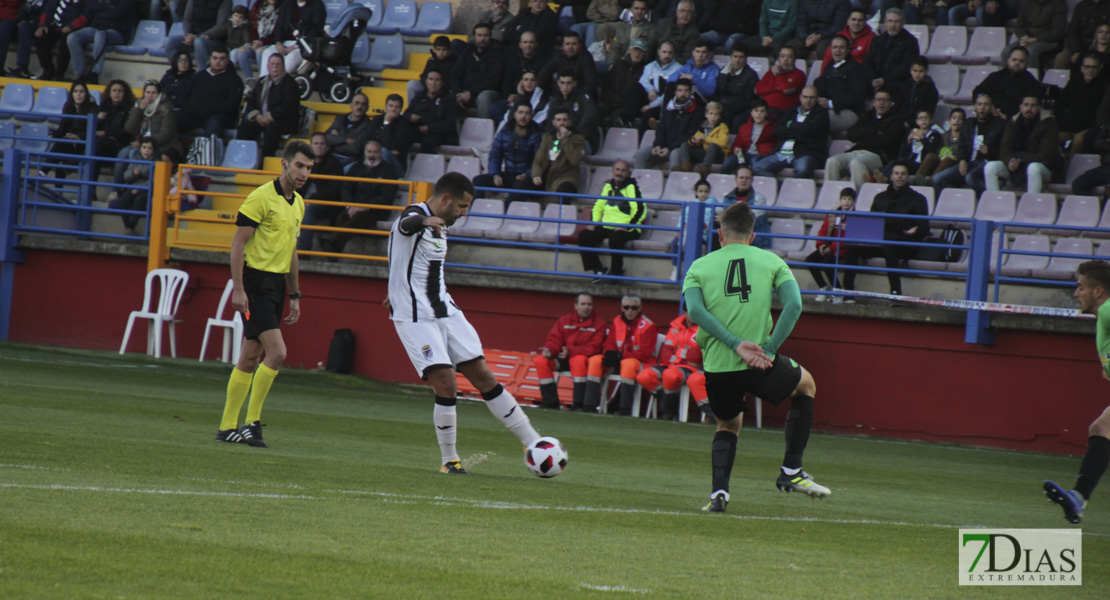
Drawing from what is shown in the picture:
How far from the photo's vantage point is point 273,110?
19719 mm

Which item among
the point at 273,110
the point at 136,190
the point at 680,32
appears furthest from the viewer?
the point at 273,110

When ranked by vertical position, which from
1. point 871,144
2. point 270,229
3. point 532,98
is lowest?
point 270,229

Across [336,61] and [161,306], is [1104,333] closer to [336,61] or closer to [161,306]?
[161,306]

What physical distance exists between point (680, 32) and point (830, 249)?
525 centimetres

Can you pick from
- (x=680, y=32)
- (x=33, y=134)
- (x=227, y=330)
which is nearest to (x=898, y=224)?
(x=680, y=32)

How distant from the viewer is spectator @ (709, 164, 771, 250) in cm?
1602

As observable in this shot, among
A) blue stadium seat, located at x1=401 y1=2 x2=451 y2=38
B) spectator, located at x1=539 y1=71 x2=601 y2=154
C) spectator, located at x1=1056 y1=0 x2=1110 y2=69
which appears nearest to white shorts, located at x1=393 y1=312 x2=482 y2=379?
spectator, located at x1=539 y1=71 x2=601 y2=154

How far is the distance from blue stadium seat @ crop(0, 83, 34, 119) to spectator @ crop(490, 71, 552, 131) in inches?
357

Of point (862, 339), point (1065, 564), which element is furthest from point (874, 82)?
point (1065, 564)

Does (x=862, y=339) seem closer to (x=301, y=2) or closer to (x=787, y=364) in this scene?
(x=787, y=364)

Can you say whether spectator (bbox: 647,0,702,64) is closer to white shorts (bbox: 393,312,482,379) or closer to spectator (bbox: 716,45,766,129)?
spectator (bbox: 716,45,766,129)

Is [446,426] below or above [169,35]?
below

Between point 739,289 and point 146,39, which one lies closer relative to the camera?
point 739,289

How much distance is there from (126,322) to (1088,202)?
13.6m
